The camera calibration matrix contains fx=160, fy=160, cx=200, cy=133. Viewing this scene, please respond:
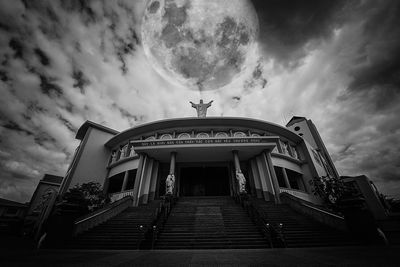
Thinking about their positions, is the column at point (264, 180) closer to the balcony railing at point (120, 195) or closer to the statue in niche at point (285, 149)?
the statue in niche at point (285, 149)

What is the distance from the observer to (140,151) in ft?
50.0

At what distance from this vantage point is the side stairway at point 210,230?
677 cm

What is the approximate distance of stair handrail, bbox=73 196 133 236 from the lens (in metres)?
8.36

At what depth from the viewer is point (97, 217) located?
957 centimetres

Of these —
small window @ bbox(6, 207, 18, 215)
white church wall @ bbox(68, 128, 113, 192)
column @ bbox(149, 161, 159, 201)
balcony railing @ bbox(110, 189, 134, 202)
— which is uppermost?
white church wall @ bbox(68, 128, 113, 192)

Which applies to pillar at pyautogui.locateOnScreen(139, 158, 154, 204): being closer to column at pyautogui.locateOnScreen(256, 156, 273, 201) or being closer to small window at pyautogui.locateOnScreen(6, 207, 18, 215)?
column at pyautogui.locateOnScreen(256, 156, 273, 201)

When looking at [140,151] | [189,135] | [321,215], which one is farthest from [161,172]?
[321,215]

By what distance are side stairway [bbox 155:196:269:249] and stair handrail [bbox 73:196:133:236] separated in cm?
414

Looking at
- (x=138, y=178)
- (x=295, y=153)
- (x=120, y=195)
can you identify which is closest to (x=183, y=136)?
(x=138, y=178)

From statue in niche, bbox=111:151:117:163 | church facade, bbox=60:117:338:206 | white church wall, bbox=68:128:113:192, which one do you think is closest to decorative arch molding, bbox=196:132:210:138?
church facade, bbox=60:117:338:206

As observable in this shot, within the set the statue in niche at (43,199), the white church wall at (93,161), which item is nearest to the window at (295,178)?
the white church wall at (93,161)

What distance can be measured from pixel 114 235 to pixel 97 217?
8.02 feet

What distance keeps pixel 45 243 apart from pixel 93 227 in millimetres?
2544

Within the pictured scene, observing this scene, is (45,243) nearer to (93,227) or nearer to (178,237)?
(93,227)
